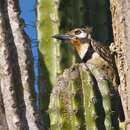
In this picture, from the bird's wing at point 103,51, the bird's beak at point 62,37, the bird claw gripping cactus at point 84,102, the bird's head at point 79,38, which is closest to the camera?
the bird claw gripping cactus at point 84,102

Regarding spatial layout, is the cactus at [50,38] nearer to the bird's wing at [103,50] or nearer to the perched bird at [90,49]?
the perched bird at [90,49]

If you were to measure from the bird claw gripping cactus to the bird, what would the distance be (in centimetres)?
121

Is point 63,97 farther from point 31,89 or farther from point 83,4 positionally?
point 83,4

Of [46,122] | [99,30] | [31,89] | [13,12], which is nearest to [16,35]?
[13,12]

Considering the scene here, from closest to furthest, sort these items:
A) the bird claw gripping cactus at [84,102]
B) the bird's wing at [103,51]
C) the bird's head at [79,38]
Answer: the bird claw gripping cactus at [84,102] → the bird's head at [79,38] → the bird's wing at [103,51]

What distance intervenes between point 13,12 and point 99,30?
1.19 m

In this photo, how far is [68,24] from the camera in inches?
155

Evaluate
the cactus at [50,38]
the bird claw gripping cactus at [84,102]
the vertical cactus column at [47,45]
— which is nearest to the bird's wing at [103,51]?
the cactus at [50,38]

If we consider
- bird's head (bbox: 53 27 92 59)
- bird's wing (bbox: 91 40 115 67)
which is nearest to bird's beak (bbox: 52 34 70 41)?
Answer: bird's head (bbox: 53 27 92 59)

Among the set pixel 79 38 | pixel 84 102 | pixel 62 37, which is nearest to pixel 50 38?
pixel 62 37

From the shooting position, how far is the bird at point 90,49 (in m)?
3.92

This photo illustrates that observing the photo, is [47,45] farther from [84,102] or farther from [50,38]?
[84,102]

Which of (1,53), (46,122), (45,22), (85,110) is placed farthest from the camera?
(45,22)

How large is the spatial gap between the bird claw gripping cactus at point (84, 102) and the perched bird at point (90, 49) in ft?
3.99
